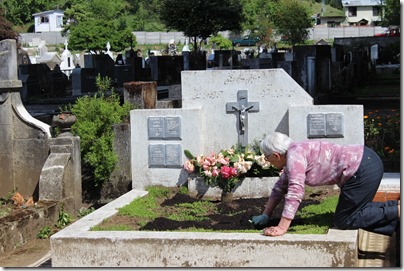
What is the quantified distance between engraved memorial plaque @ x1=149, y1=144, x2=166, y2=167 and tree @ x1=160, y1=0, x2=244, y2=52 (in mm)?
29207

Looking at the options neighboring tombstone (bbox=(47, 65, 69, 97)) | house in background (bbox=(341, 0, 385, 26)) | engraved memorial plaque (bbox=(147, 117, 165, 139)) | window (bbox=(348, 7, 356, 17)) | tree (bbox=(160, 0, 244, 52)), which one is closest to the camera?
engraved memorial plaque (bbox=(147, 117, 165, 139))

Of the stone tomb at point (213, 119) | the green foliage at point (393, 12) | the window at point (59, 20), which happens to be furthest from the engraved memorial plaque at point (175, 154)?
the window at point (59, 20)

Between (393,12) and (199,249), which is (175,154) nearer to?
(199,249)

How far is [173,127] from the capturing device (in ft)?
29.6

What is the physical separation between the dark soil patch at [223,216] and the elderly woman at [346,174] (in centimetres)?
66

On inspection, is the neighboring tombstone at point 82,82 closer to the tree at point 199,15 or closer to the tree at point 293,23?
the tree at point 199,15

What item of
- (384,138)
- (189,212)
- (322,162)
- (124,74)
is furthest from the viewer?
(124,74)

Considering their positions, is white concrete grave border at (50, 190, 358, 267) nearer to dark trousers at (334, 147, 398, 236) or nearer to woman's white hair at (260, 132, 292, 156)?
dark trousers at (334, 147, 398, 236)

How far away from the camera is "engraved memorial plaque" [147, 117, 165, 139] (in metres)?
9.05

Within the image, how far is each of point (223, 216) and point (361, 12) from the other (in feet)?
297

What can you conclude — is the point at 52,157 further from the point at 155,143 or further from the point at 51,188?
the point at 155,143

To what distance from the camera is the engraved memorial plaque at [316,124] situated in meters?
8.69

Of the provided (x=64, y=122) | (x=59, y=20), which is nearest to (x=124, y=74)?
(x=64, y=122)

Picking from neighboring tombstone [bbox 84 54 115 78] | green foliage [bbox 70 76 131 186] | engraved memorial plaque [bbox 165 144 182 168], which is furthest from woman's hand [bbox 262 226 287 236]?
neighboring tombstone [bbox 84 54 115 78]
